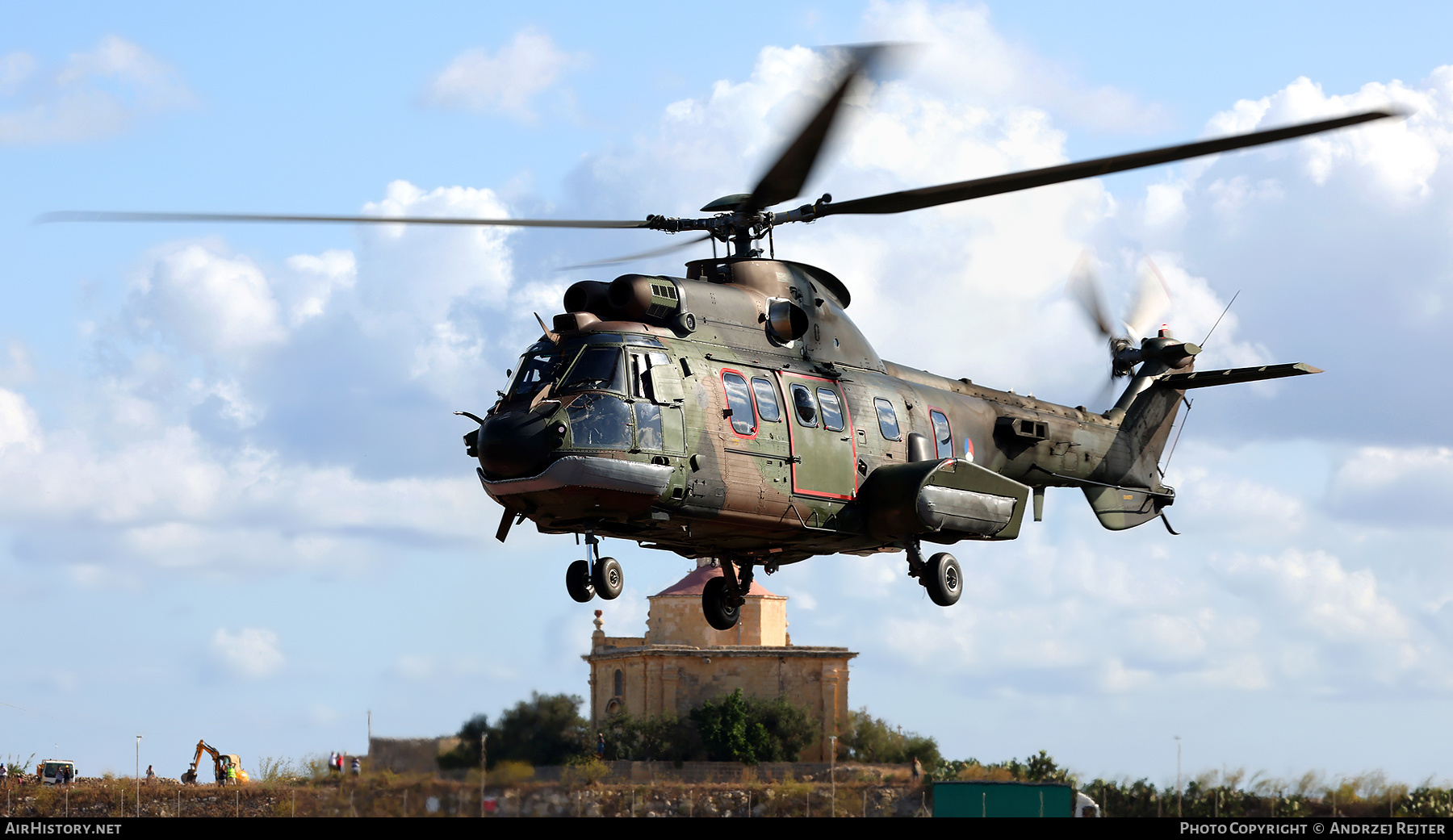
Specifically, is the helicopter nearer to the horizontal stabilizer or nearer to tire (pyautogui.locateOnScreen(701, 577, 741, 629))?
tire (pyautogui.locateOnScreen(701, 577, 741, 629))

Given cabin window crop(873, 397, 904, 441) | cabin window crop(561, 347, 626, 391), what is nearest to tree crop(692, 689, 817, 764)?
cabin window crop(873, 397, 904, 441)

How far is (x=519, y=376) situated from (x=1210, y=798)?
16.1 metres

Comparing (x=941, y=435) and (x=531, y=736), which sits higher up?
(x=941, y=435)

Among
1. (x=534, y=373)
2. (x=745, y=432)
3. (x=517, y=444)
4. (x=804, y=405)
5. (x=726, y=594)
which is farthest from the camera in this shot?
(x=726, y=594)

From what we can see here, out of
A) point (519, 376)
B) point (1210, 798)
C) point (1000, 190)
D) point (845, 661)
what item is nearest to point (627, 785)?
point (1210, 798)

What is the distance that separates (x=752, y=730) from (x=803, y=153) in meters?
33.8

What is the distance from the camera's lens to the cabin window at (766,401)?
68.2 ft

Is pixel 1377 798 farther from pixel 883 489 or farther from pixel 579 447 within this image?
pixel 579 447

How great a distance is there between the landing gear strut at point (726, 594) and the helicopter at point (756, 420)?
5cm

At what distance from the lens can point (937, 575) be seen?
22.5 m

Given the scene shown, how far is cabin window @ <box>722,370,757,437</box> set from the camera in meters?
20.4

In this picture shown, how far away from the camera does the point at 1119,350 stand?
30078 mm

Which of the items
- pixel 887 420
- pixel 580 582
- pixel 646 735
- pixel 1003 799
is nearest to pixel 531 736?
pixel 580 582

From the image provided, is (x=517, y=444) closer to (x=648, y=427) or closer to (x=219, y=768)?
(x=648, y=427)
